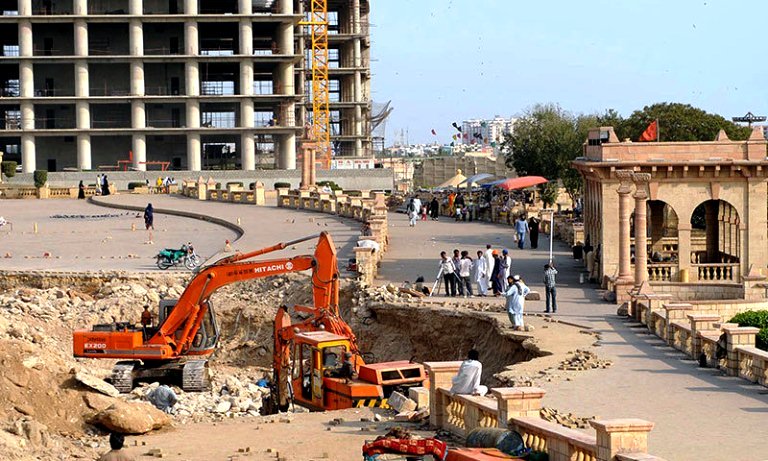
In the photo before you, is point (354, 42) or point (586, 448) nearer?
point (586, 448)

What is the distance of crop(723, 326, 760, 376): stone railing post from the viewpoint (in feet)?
74.3

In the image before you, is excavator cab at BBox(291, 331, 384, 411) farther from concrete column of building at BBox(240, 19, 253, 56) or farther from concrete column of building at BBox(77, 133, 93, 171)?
concrete column of building at BBox(77, 133, 93, 171)

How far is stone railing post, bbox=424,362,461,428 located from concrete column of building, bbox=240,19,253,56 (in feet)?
275

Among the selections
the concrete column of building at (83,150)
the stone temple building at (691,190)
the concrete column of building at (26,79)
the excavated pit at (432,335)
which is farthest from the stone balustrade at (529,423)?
→ the concrete column of building at (26,79)

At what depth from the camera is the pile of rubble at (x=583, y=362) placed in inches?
941

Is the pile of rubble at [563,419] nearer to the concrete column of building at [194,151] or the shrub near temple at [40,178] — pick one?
the shrub near temple at [40,178]

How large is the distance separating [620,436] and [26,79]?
303ft

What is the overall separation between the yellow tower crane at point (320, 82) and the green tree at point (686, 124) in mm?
47794

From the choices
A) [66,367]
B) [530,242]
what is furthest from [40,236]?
[66,367]

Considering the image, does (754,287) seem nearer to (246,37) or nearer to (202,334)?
(202,334)

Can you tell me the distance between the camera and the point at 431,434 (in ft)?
62.6

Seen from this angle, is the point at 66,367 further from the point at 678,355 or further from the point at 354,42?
the point at 354,42

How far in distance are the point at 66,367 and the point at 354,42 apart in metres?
103

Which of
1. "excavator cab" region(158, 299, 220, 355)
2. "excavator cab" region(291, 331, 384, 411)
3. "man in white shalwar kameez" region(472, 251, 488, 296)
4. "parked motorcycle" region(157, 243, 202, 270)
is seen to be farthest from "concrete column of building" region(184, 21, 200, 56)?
"excavator cab" region(291, 331, 384, 411)
